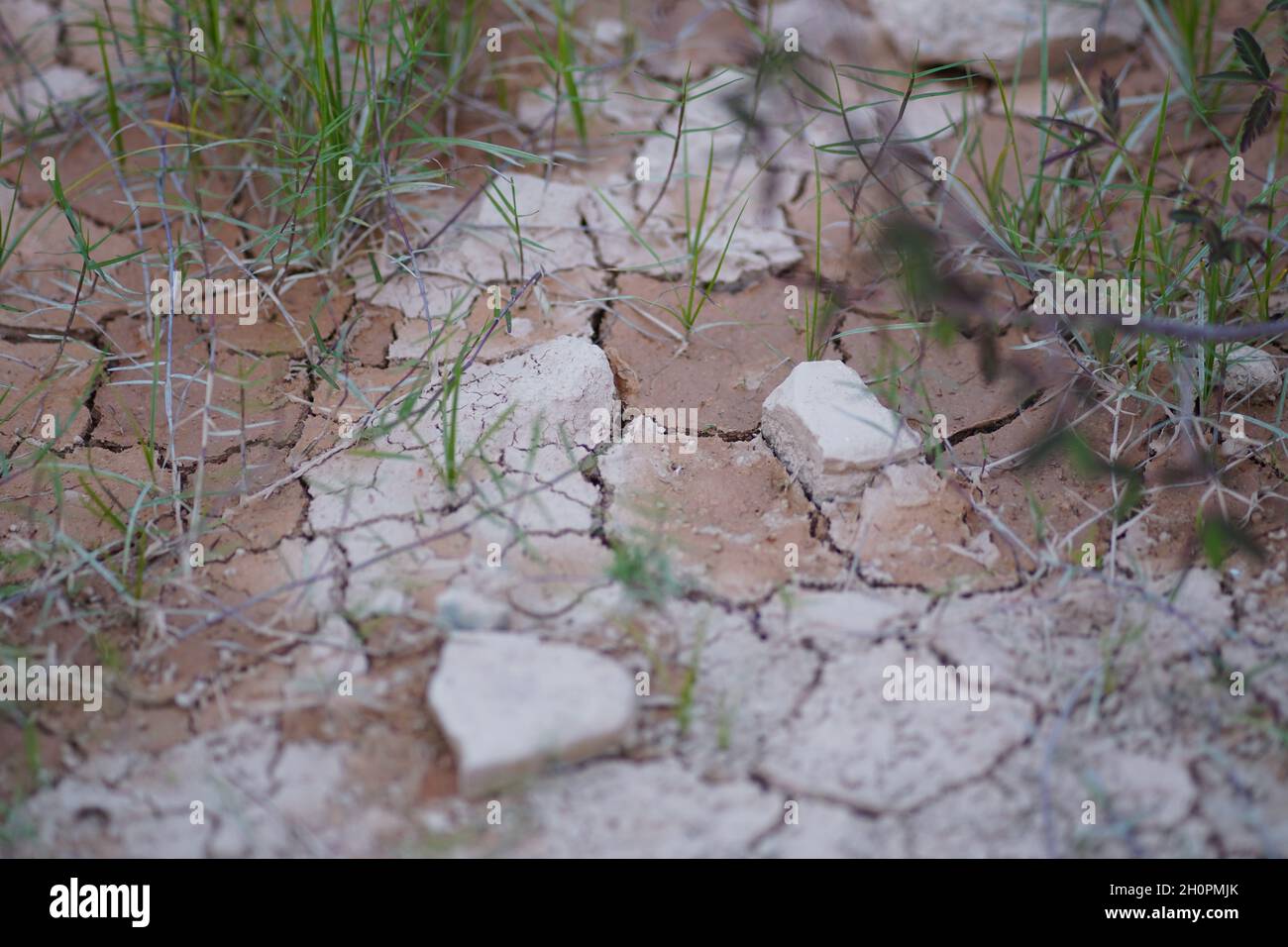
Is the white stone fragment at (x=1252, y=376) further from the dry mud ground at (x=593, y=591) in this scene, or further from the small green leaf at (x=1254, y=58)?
the small green leaf at (x=1254, y=58)

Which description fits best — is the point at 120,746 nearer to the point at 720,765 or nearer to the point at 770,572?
the point at 720,765

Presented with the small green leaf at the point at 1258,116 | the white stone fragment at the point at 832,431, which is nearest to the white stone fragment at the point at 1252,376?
the small green leaf at the point at 1258,116

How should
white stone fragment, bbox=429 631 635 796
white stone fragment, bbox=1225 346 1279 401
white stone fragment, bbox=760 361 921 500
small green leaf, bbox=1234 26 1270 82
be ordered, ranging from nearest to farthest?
white stone fragment, bbox=429 631 635 796, small green leaf, bbox=1234 26 1270 82, white stone fragment, bbox=760 361 921 500, white stone fragment, bbox=1225 346 1279 401

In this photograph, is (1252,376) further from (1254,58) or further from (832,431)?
(832,431)

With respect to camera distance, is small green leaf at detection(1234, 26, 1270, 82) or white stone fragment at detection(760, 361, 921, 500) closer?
small green leaf at detection(1234, 26, 1270, 82)

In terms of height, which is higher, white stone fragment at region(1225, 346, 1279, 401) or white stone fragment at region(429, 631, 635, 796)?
white stone fragment at region(1225, 346, 1279, 401)

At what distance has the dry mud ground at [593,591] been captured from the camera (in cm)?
159

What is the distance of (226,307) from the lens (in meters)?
2.48

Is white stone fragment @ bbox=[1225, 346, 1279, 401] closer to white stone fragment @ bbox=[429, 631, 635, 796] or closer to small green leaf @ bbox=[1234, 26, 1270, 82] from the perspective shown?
small green leaf @ bbox=[1234, 26, 1270, 82]

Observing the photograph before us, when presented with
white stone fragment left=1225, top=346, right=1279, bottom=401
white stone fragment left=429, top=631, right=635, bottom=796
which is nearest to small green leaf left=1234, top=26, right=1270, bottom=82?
white stone fragment left=1225, top=346, right=1279, bottom=401

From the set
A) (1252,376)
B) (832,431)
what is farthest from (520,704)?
(1252,376)

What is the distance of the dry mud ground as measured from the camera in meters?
1.59

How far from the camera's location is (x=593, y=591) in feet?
6.11
